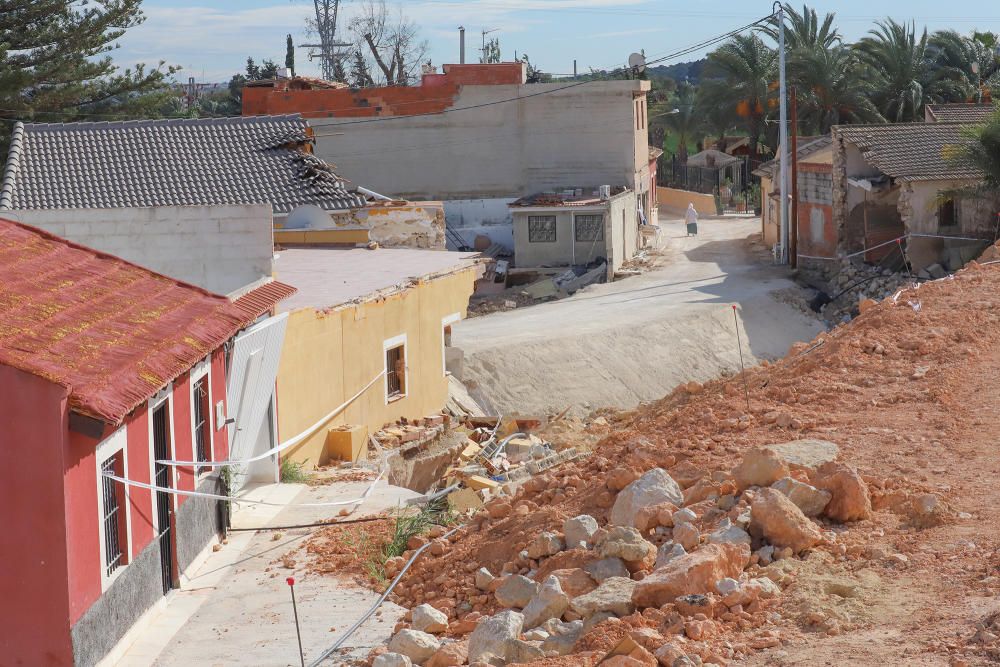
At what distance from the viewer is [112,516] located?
959cm

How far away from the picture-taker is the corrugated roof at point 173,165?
22781 millimetres

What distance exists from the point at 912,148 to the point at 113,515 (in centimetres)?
2839

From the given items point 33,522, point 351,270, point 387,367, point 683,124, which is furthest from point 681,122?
point 33,522

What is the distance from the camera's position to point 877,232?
34906 mm

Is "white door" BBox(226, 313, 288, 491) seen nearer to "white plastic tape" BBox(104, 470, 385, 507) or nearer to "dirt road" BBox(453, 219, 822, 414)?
"white plastic tape" BBox(104, 470, 385, 507)

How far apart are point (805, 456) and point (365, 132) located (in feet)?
121

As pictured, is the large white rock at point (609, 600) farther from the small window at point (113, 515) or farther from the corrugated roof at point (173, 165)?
the corrugated roof at point (173, 165)

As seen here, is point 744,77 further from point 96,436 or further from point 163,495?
point 96,436

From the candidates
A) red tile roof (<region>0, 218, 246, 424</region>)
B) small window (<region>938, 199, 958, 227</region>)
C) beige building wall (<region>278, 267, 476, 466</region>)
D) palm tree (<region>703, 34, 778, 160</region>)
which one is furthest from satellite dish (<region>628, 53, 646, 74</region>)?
red tile roof (<region>0, 218, 246, 424</region>)

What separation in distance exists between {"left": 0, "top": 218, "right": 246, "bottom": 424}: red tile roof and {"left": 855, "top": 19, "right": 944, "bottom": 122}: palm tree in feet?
145

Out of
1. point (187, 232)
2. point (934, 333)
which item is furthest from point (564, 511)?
point (187, 232)

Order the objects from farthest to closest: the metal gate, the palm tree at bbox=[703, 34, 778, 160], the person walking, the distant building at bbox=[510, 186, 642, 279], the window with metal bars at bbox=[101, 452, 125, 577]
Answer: the palm tree at bbox=[703, 34, 778, 160], the person walking, the distant building at bbox=[510, 186, 642, 279], the metal gate, the window with metal bars at bbox=[101, 452, 125, 577]

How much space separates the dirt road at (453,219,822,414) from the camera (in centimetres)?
2630

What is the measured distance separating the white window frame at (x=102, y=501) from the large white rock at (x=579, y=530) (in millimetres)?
3411
